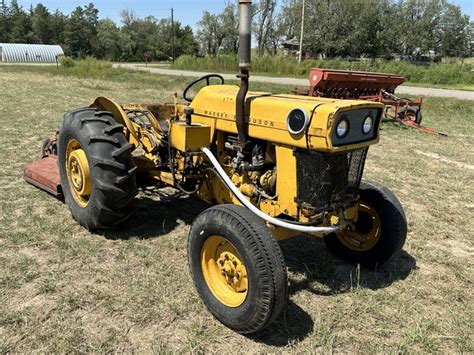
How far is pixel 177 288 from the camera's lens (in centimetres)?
325

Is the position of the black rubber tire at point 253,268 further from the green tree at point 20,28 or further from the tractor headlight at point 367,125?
the green tree at point 20,28

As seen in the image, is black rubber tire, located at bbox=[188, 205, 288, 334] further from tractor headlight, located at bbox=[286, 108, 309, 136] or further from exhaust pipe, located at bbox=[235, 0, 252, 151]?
exhaust pipe, located at bbox=[235, 0, 252, 151]

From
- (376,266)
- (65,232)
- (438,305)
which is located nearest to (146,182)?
(65,232)

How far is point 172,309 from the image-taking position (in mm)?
2967

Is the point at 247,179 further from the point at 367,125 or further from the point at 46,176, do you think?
the point at 46,176

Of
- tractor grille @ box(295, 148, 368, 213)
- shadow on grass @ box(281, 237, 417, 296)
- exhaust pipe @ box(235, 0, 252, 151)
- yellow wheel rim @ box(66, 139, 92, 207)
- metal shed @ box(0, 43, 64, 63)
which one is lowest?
metal shed @ box(0, 43, 64, 63)

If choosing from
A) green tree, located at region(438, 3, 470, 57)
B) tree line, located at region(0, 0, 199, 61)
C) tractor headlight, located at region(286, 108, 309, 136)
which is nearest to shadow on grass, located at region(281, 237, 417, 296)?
tractor headlight, located at region(286, 108, 309, 136)

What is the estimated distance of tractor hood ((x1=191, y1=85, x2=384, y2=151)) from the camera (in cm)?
271

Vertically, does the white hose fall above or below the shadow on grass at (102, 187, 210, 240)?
above

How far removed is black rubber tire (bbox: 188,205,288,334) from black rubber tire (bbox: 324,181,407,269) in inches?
50.7

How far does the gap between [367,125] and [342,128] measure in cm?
30

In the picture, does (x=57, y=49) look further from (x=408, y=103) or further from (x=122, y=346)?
(x=122, y=346)

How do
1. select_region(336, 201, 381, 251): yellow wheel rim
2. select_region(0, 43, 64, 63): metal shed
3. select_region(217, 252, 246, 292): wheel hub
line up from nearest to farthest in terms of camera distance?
select_region(217, 252, 246, 292): wheel hub < select_region(336, 201, 381, 251): yellow wheel rim < select_region(0, 43, 64, 63): metal shed

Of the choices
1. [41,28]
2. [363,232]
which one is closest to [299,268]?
[363,232]
